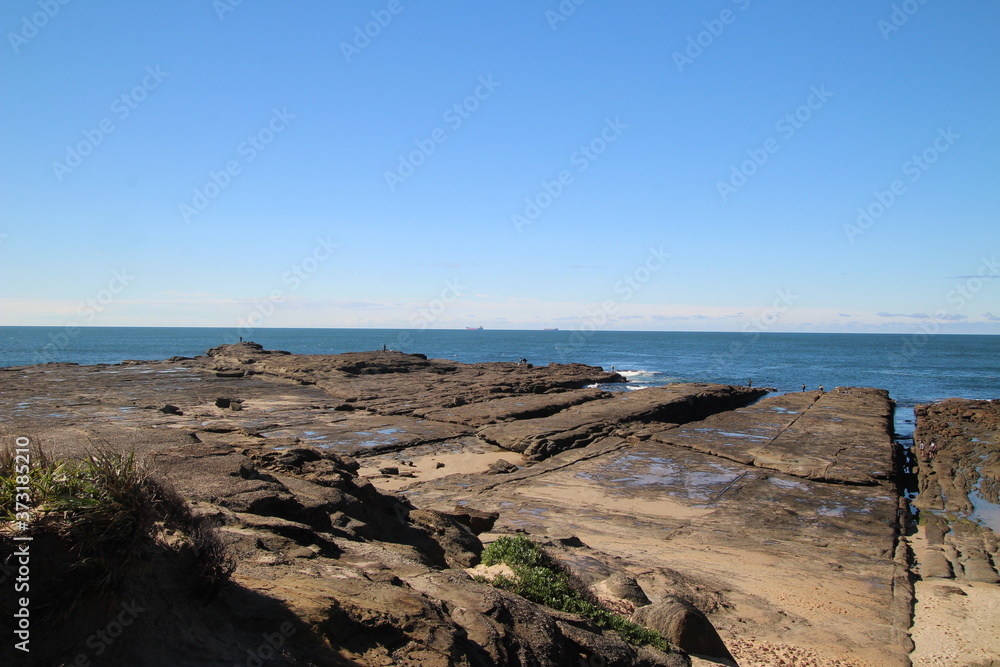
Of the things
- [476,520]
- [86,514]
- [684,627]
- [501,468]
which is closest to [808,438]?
[501,468]

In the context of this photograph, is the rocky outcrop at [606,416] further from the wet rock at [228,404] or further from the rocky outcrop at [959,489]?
the wet rock at [228,404]

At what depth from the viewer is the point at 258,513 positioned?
7.60 meters

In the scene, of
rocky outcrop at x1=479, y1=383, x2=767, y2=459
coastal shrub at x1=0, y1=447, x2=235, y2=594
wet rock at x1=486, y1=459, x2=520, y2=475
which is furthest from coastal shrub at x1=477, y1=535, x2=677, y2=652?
rocky outcrop at x1=479, y1=383, x2=767, y2=459

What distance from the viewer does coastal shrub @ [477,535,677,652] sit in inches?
286

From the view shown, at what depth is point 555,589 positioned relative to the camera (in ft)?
25.3

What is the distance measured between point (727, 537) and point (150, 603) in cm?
1364

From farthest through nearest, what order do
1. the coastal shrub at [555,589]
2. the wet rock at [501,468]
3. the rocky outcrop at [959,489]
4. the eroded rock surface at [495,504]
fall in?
the wet rock at [501,468], the rocky outcrop at [959,489], the coastal shrub at [555,589], the eroded rock surface at [495,504]

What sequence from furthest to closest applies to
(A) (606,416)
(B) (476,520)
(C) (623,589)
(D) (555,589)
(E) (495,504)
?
(A) (606,416) < (E) (495,504) < (B) (476,520) < (C) (623,589) < (D) (555,589)

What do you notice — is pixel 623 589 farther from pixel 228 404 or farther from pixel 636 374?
pixel 636 374

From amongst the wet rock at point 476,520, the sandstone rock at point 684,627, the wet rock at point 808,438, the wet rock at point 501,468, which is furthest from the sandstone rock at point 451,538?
the wet rock at point 808,438

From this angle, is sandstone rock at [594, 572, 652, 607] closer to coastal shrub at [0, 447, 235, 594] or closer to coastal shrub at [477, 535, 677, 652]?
coastal shrub at [477, 535, 677, 652]

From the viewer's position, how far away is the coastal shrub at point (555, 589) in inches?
286

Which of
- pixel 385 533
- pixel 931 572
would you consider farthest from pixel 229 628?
pixel 931 572

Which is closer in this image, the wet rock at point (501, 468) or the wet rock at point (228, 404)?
the wet rock at point (501, 468)
